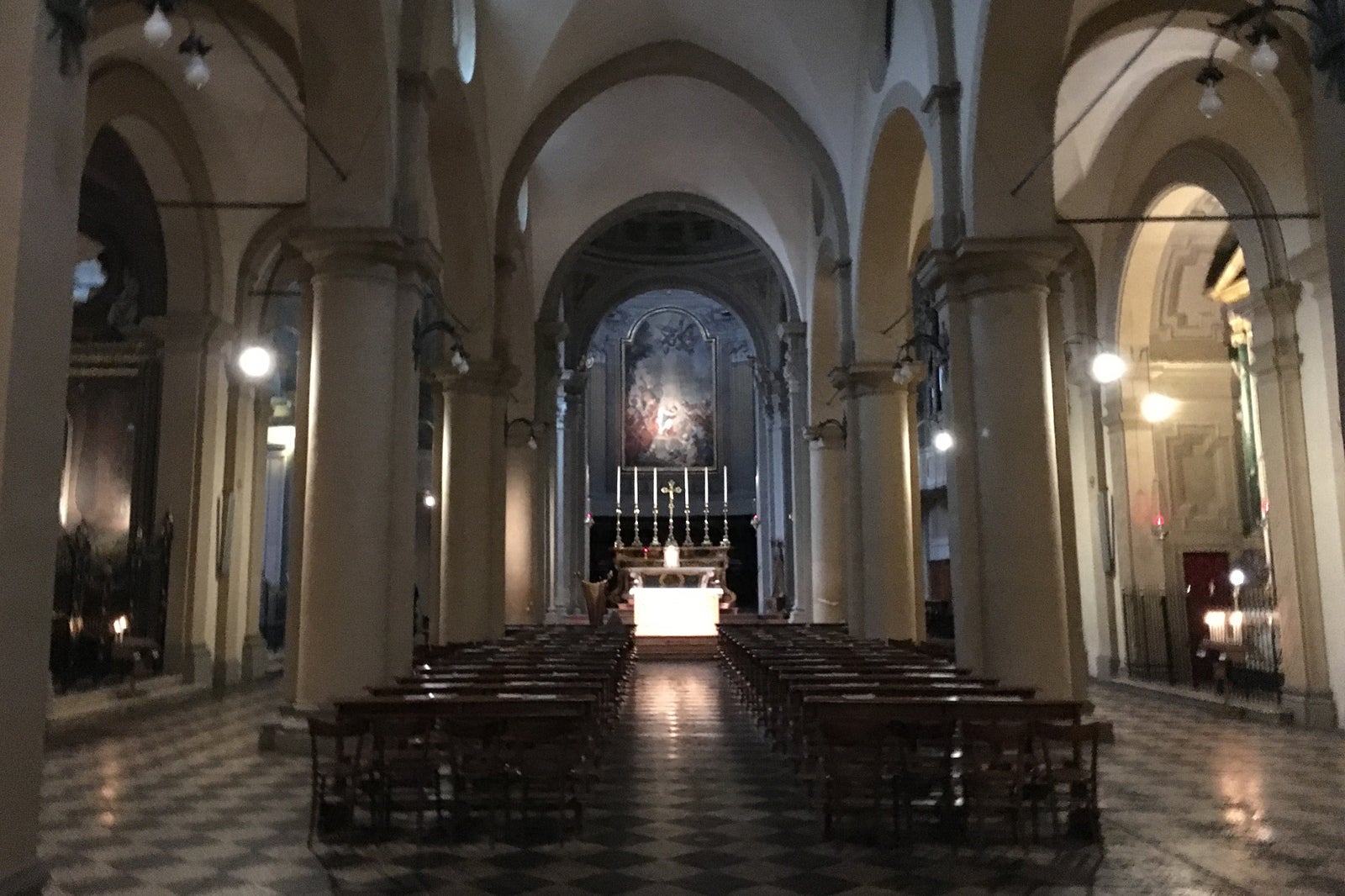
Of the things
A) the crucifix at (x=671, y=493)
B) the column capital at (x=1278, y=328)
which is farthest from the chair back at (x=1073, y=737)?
the crucifix at (x=671, y=493)

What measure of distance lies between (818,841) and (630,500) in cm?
2717

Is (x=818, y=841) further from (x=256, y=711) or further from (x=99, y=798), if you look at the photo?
(x=256, y=711)

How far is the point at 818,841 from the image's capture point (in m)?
5.51

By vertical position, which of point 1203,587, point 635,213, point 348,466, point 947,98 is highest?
point 635,213

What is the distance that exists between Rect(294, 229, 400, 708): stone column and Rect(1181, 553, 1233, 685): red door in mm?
12035

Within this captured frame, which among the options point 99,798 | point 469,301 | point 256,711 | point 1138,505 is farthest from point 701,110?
point 99,798

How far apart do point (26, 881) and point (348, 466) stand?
4.92 meters

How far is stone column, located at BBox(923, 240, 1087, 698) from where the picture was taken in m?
8.10

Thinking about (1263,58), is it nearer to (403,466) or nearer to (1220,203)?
(403,466)

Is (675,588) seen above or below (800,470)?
below

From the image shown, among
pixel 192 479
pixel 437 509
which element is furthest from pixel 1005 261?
pixel 192 479

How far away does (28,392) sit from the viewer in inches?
134

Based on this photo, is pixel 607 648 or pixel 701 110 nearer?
pixel 607 648

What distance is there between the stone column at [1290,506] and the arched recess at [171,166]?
41.4ft
